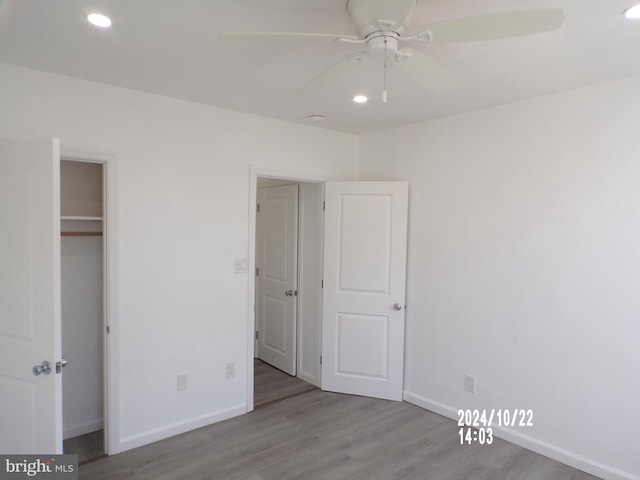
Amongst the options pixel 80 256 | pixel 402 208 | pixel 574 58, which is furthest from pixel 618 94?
pixel 80 256

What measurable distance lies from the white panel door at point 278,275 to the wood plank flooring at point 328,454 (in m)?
1.10

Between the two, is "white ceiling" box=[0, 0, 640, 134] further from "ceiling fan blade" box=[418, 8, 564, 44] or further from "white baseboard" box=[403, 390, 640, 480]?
"white baseboard" box=[403, 390, 640, 480]

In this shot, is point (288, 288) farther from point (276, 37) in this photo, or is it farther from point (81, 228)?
point (276, 37)

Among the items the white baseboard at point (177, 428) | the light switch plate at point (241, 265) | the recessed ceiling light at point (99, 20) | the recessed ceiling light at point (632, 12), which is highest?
the recessed ceiling light at point (632, 12)

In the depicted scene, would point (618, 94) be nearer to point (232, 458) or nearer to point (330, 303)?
point (330, 303)

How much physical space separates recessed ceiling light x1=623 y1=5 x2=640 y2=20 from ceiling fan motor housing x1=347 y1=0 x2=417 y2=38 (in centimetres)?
100

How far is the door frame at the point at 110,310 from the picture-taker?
9.06ft

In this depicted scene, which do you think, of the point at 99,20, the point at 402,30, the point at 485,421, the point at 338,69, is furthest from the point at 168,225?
the point at 485,421

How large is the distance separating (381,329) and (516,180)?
69.8 inches

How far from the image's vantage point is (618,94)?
8.29ft

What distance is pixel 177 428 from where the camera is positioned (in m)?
3.12

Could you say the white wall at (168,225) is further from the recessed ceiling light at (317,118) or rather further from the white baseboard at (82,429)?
the white baseboard at (82,429)

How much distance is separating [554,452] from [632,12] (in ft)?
8.96

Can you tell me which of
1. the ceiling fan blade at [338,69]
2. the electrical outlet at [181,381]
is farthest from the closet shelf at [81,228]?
the ceiling fan blade at [338,69]
